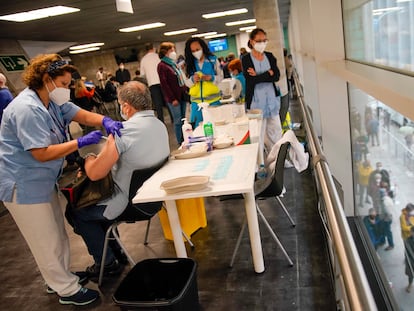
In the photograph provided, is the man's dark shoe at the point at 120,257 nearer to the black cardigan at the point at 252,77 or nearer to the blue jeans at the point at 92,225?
the blue jeans at the point at 92,225

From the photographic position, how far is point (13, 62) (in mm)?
7367

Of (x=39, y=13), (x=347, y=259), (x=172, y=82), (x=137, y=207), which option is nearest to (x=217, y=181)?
(x=137, y=207)

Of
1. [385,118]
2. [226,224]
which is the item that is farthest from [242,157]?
[385,118]

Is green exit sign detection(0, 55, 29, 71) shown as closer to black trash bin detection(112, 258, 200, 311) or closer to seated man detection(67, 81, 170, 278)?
seated man detection(67, 81, 170, 278)

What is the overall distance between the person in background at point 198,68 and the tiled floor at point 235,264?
105cm

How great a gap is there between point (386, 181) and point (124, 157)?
2.04 m

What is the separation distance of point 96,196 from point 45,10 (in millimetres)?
3663

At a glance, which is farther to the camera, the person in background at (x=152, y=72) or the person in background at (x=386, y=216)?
the person in background at (x=152, y=72)

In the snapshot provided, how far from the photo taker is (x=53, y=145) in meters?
2.14

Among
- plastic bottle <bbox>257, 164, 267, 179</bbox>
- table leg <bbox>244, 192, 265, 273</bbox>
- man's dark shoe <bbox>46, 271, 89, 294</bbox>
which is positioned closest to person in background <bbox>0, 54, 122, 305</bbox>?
man's dark shoe <bbox>46, 271, 89, 294</bbox>

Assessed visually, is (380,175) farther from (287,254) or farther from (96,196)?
(96,196)

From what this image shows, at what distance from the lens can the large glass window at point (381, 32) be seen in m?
1.73

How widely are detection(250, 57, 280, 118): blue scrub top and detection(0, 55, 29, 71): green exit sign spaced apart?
5.78 metres

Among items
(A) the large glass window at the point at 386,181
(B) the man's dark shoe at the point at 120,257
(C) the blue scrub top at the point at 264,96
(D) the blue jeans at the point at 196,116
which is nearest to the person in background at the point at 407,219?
(A) the large glass window at the point at 386,181
